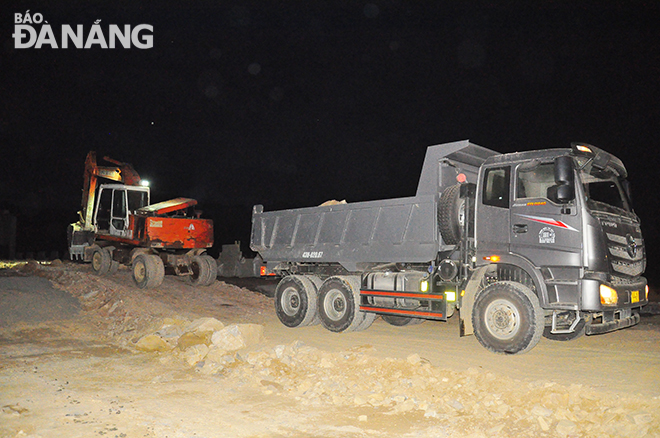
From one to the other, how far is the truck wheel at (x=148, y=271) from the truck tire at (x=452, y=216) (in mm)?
10328

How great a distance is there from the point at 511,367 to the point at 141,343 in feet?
19.9

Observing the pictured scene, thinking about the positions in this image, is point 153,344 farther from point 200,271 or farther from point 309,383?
point 200,271

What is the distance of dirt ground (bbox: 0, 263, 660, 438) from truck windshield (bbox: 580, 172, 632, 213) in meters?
2.28

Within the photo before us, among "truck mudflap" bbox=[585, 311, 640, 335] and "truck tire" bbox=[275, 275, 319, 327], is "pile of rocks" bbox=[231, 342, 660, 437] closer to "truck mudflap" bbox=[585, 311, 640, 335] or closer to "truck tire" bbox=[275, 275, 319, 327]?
"truck mudflap" bbox=[585, 311, 640, 335]

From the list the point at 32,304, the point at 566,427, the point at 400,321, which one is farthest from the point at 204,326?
the point at 566,427

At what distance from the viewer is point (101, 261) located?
1820cm

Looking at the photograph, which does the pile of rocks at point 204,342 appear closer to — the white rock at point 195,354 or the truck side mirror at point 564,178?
the white rock at point 195,354

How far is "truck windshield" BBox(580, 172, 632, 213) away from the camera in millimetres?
8016

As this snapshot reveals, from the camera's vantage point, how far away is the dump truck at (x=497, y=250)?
304 inches

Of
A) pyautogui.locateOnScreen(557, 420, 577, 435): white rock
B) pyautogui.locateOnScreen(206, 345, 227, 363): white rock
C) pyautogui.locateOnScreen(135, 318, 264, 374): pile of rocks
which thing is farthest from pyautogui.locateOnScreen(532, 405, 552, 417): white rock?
pyautogui.locateOnScreen(206, 345, 227, 363): white rock

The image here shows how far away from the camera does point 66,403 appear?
5.91 meters

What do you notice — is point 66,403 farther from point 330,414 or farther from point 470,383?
point 470,383

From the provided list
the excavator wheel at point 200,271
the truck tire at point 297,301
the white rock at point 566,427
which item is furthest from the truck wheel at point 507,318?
→ the excavator wheel at point 200,271

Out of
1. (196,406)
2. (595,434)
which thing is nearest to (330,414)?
(196,406)
